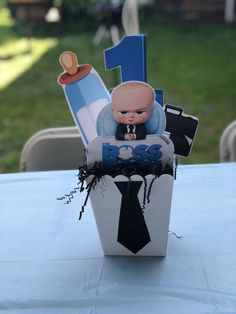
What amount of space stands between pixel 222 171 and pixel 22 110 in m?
2.65

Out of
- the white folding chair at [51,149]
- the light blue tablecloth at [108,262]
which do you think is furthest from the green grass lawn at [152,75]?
the light blue tablecloth at [108,262]

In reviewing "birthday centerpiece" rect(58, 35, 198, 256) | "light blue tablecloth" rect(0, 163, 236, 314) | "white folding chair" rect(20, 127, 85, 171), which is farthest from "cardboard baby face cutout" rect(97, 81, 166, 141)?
"white folding chair" rect(20, 127, 85, 171)

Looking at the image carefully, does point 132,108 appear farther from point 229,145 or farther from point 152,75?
point 152,75

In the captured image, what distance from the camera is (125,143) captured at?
0.75 m

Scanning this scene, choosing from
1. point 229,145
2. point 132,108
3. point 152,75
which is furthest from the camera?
point 152,75

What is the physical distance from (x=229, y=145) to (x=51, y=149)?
461 mm

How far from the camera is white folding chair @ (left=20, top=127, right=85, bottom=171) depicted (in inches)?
53.2

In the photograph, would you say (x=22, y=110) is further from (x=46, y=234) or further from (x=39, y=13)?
(x=46, y=234)

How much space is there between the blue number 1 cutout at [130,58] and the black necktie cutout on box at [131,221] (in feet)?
0.52

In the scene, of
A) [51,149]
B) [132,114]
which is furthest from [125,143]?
[51,149]

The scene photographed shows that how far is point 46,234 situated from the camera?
0.92 meters

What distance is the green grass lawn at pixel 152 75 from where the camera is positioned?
3168mm

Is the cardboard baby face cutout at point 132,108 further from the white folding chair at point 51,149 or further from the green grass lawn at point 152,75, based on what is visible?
the green grass lawn at point 152,75

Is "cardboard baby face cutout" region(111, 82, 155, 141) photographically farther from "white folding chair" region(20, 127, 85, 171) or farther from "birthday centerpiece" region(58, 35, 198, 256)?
"white folding chair" region(20, 127, 85, 171)
